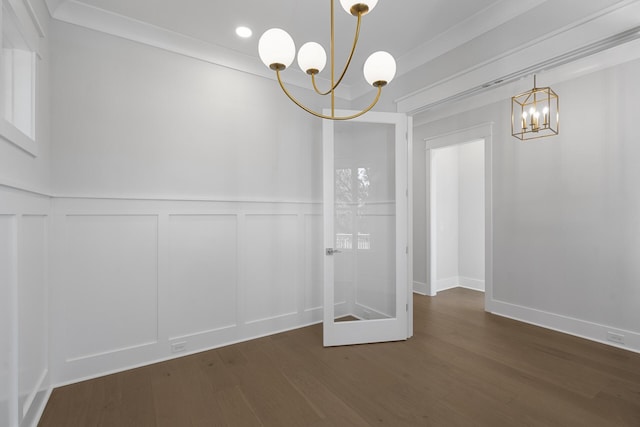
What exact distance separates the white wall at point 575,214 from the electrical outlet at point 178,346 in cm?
365

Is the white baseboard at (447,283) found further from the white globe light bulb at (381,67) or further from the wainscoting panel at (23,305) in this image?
the wainscoting panel at (23,305)

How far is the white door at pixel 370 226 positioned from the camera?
2.95 metres

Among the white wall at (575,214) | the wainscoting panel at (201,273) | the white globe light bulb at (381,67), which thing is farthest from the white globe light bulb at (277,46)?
the white wall at (575,214)

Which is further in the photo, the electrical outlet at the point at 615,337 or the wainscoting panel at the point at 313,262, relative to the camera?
the wainscoting panel at the point at 313,262

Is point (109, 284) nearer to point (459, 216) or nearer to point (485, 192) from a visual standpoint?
point (485, 192)

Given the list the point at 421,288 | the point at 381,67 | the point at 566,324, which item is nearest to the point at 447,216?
the point at 421,288

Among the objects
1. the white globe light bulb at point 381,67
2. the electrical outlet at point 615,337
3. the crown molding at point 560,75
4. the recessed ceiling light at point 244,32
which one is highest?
the recessed ceiling light at point 244,32

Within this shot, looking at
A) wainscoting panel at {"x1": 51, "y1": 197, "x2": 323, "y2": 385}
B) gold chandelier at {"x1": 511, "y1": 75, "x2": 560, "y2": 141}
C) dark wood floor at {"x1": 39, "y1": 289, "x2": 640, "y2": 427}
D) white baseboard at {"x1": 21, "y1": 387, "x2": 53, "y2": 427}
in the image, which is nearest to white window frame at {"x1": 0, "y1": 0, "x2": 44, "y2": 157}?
wainscoting panel at {"x1": 51, "y1": 197, "x2": 323, "y2": 385}

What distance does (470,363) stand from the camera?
254cm

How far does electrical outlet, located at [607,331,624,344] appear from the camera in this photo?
2.84 m

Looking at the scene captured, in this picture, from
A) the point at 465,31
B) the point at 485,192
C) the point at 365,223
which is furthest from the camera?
the point at 485,192

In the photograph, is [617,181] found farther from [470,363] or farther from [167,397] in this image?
[167,397]

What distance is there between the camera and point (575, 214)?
3213mm

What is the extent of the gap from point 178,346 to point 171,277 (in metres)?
0.62
